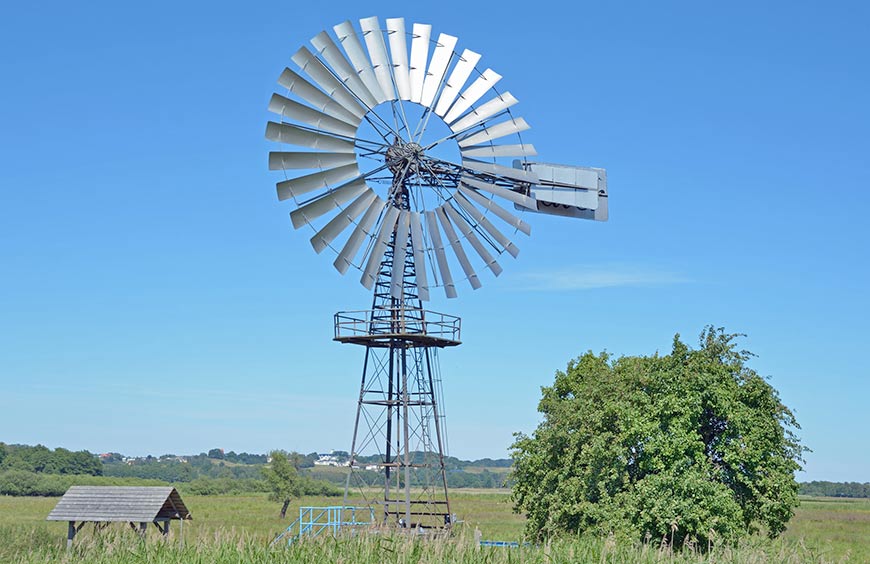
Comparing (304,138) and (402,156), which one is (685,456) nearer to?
(402,156)

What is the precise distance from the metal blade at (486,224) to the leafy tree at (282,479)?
44.6 m

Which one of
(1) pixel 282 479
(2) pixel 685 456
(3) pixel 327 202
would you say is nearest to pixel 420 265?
(3) pixel 327 202

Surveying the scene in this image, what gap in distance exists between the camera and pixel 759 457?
2742 centimetres

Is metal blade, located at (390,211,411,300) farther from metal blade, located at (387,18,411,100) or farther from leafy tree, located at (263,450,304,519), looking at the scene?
leafy tree, located at (263,450,304,519)

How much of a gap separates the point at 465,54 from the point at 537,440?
49.6 feet

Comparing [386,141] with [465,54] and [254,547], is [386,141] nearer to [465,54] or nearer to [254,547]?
[465,54]

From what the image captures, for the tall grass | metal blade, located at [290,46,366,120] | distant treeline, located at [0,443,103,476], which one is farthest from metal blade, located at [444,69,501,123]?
distant treeline, located at [0,443,103,476]

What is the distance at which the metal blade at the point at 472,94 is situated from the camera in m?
28.3

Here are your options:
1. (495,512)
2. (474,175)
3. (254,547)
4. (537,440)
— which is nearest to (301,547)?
(254,547)

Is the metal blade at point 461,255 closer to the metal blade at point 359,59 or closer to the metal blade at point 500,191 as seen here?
the metal blade at point 500,191

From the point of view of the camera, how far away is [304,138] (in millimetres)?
26594

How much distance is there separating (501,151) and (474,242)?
9.74 ft

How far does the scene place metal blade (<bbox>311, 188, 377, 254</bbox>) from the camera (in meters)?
26.8

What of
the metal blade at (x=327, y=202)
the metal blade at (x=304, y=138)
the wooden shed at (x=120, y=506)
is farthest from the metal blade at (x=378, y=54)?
the wooden shed at (x=120, y=506)
